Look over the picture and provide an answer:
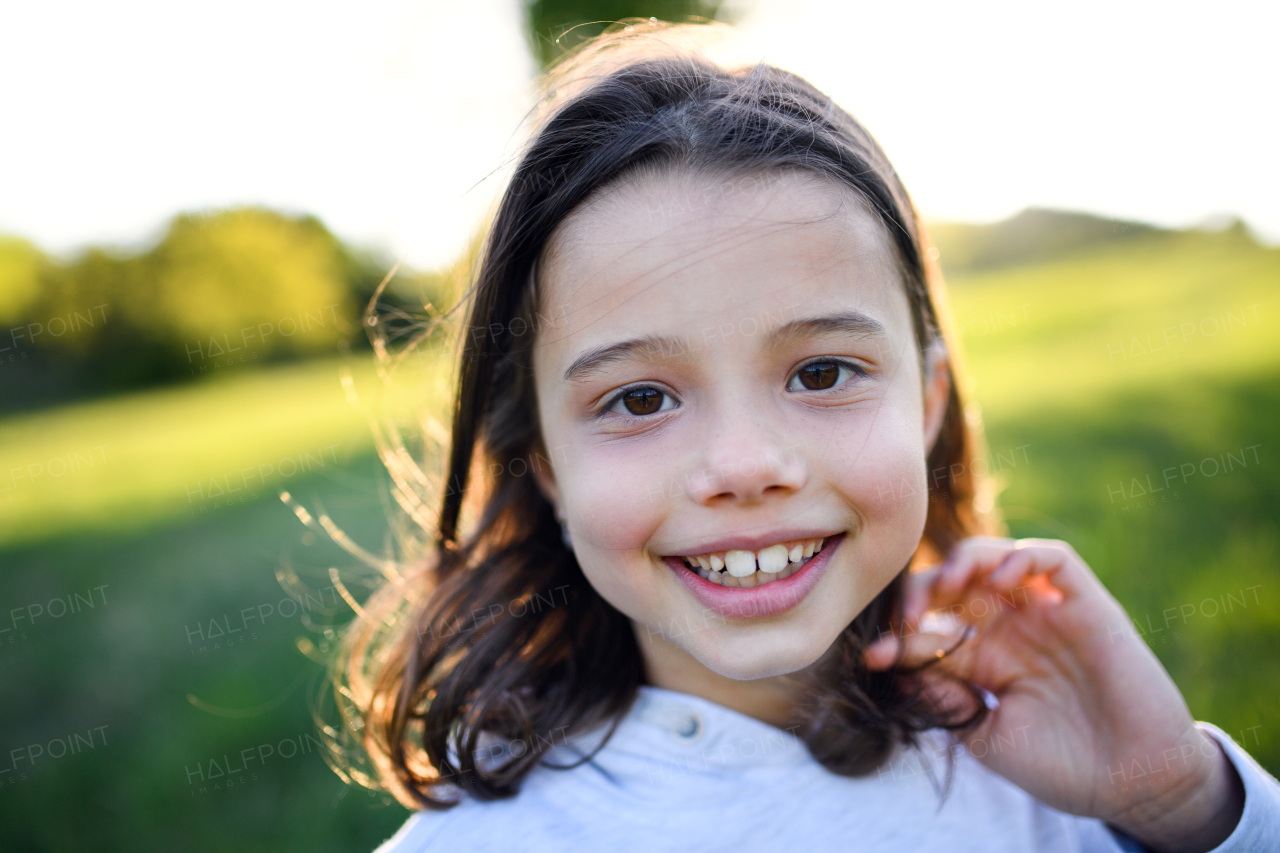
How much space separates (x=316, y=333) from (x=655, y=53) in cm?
3208

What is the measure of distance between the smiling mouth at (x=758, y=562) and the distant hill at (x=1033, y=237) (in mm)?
13496

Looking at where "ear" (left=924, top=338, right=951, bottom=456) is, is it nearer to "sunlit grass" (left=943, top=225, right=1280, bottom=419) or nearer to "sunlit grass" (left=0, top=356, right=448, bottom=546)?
"sunlit grass" (left=0, top=356, right=448, bottom=546)

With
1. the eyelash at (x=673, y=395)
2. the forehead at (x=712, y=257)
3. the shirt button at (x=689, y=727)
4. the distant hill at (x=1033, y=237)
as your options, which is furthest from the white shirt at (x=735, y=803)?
the distant hill at (x=1033, y=237)

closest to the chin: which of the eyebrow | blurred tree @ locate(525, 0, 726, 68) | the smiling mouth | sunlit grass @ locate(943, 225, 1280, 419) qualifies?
the smiling mouth

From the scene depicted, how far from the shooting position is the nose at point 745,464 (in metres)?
1.53

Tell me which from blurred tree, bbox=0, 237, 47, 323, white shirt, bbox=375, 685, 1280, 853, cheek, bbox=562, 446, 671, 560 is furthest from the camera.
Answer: blurred tree, bbox=0, 237, 47, 323

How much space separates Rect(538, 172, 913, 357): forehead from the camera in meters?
1.58

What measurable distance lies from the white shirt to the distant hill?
1326cm

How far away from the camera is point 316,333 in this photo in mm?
31344

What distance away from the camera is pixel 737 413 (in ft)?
5.12

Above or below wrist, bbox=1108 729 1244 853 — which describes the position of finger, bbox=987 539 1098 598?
above

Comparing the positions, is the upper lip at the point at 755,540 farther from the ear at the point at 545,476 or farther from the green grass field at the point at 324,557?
the green grass field at the point at 324,557

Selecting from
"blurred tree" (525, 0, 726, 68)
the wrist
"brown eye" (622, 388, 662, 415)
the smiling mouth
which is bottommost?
the wrist

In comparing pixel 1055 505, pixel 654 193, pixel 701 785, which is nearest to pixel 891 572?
pixel 701 785
